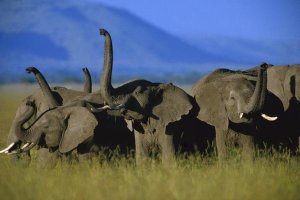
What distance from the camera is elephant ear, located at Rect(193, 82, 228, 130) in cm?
1269

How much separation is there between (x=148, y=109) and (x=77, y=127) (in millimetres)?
1215

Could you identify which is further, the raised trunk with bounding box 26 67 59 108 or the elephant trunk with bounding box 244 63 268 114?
the raised trunk with bounding box 26 67 59 108

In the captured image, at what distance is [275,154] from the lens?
41.3ft

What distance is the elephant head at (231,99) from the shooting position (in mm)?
11898

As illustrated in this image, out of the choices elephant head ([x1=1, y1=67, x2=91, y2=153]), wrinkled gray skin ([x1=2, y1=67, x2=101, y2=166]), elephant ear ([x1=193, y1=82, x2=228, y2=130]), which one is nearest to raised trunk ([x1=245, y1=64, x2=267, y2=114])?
elephant ear ([x1=193, y1=82, x2=228, y2=130])

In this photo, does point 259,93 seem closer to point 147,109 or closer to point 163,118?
point 163,118

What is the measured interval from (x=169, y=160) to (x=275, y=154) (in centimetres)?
166

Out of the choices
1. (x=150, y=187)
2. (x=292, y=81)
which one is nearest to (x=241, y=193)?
(x=150, y=187)

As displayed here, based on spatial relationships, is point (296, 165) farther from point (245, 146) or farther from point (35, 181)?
point (35, 181)

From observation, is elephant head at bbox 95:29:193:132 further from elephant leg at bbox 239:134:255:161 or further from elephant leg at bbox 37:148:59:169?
elephant leg at bbox 37:148:59:169

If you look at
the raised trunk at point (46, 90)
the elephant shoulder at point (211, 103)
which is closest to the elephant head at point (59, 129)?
the raised trunk at point (46, 90)

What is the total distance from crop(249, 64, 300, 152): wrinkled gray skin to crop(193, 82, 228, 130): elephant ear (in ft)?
2.72

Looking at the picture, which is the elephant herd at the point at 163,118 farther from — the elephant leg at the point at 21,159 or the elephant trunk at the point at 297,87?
the elephant leg at the point at 21,159

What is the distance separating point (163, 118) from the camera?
504 inches
